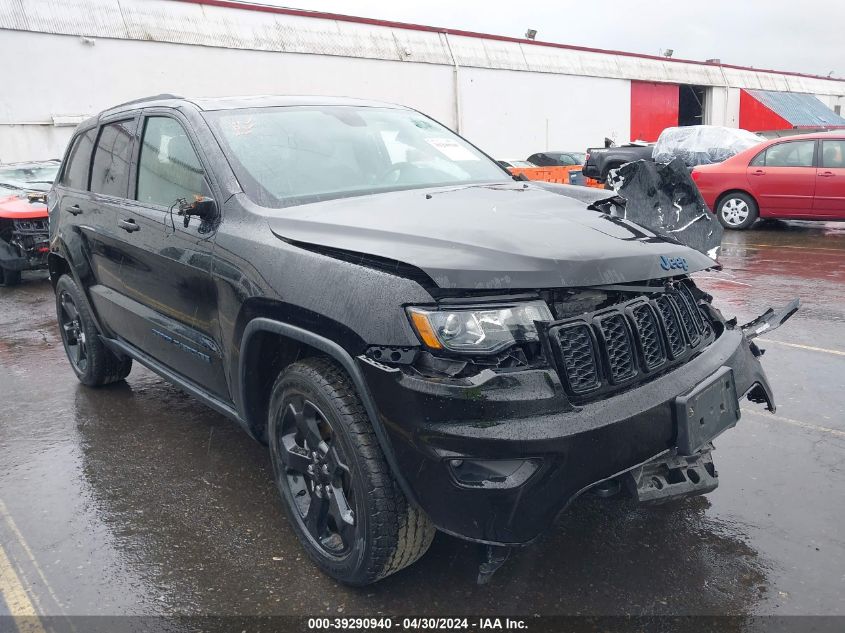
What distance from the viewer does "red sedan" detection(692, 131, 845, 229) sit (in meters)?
10.9

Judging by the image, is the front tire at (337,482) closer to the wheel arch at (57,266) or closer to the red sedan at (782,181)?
the wheel arch at (57,266)

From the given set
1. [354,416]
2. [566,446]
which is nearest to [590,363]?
[566,446]

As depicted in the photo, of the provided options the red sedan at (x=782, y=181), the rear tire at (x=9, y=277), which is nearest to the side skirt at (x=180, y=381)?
the rear tire at (x=9, y=277)

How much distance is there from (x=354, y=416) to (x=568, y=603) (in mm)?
1004

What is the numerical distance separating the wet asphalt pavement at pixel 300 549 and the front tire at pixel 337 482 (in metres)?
0.17

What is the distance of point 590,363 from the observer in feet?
7.54

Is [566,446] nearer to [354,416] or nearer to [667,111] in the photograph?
[354,416]

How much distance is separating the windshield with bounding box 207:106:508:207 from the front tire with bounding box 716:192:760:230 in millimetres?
9252

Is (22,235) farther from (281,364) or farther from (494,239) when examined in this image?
(494,239)

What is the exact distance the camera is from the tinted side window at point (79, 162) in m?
4.64

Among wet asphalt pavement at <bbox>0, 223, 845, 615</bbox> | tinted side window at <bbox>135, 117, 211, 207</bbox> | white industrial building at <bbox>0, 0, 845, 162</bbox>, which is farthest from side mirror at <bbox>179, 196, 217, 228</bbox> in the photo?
white industrial building at <bbox>0, 0, 845, 162</bbox>

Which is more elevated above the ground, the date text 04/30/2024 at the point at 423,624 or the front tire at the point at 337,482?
the front tire at the point at 337,482

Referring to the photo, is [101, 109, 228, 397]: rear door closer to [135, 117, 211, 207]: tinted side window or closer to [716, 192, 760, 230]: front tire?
[135, 117, 211, 207]: tinted side window

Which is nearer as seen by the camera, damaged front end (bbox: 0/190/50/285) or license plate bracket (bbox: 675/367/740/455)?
license plate bracket (bbox: 675/367/740/455)
